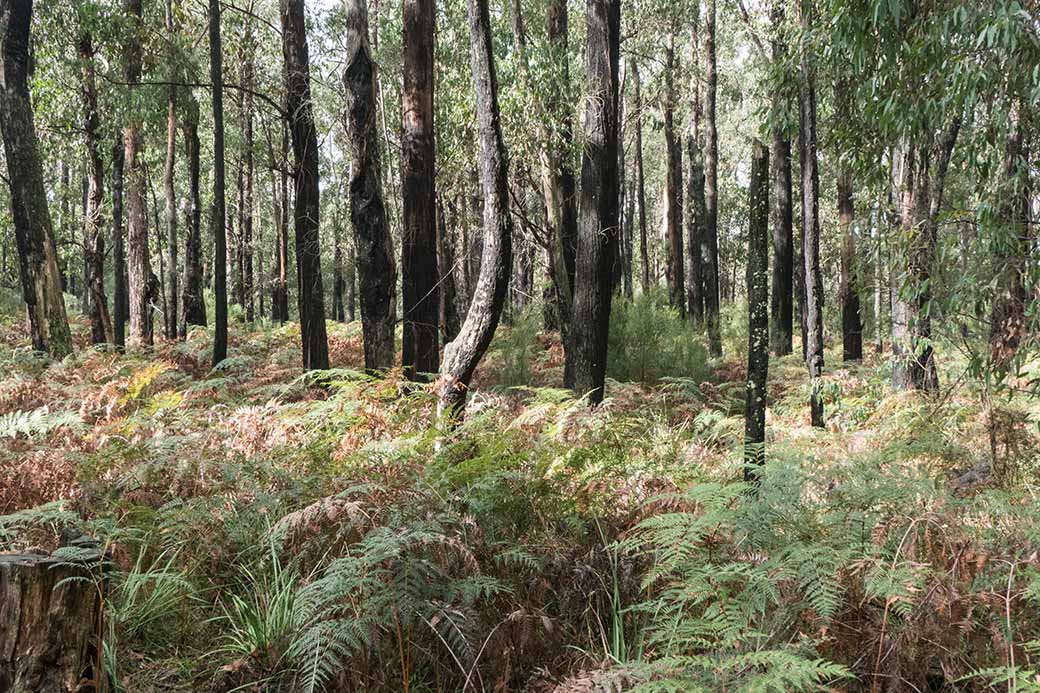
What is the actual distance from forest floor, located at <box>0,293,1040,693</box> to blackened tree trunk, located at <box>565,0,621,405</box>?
272 centimetres

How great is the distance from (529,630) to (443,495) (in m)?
1.25

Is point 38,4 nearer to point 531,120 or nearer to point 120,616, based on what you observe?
point 531,120

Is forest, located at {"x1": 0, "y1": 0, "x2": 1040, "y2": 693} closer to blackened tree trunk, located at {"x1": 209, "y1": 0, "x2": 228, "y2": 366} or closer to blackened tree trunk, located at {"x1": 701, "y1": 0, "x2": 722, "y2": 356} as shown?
blackened tree trunk, located at {"x1": 209, "y1": 0, "x2": 228, "y2": 366}

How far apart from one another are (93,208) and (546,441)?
14.8 m

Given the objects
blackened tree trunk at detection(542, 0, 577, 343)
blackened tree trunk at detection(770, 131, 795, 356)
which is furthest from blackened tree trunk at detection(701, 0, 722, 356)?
blackened tree trunk at detection(542, 0, 577, 343)

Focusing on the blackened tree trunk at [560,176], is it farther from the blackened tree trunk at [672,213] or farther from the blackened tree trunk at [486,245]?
the blackened tree trunk at [672,213]

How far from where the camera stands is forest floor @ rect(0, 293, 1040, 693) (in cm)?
268

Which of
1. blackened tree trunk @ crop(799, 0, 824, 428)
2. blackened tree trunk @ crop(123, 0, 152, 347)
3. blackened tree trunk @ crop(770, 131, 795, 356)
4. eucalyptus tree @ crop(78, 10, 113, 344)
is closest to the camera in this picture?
blackened tree trunk @ crop(799, 0, 824, 428)

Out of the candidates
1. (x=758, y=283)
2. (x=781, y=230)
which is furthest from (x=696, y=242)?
(x=758, y=283)

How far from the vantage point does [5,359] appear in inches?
399

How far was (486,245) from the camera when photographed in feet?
22.3

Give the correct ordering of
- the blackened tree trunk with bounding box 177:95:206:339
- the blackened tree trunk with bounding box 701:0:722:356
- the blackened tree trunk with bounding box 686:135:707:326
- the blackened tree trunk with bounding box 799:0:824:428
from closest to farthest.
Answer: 1. the blackened tree trunk with bounding box 799:0:824:428
2. the blackened tree trunk with bounding box 177:95:206:339
3. the blackened tree trunk with bounding box 701:0:722:356
4. the blackened tree trunk with bounding box 686:135:707:326

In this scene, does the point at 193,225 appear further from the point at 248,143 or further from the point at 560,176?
the point at 560,176

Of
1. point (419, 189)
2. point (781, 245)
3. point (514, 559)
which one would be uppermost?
point (419, 189)
